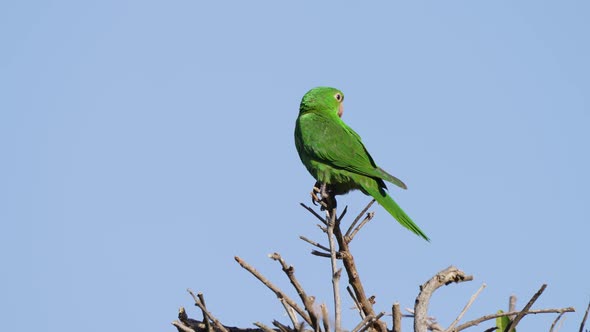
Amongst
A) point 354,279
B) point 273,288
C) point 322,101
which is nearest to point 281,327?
point 273,288

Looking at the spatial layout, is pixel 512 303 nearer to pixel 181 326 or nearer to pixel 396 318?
pixel 396 318

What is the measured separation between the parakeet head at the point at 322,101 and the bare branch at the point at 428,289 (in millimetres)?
3262

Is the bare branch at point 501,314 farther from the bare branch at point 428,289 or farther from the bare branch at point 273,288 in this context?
the bare branch at point 273,288

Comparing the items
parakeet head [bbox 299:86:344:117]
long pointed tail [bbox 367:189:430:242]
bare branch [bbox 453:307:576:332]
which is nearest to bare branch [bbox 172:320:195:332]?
bare branch [bbox 453:307:576:332]

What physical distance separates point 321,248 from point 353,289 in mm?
382

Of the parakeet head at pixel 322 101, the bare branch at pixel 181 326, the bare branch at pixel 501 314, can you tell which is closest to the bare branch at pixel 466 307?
the bare branch at pixel 501 314

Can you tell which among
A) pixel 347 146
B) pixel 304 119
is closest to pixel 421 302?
pixel 347 146

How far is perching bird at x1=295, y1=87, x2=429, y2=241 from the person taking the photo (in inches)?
221

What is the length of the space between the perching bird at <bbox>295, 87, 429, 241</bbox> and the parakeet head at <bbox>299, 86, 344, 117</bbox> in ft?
0.16

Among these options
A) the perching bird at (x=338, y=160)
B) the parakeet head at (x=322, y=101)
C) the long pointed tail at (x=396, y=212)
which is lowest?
the long pointed tail at (x=396, y=212)

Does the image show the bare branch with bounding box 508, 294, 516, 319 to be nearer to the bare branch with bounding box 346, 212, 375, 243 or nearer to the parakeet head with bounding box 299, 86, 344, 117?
the bare branch with bounding box 346, 212, 375, 243

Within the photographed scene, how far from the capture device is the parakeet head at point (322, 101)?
680cm

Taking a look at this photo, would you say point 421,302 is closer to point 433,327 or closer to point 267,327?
point 433,327

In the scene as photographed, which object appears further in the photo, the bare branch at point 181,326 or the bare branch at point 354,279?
the bare branch at point 354,279
